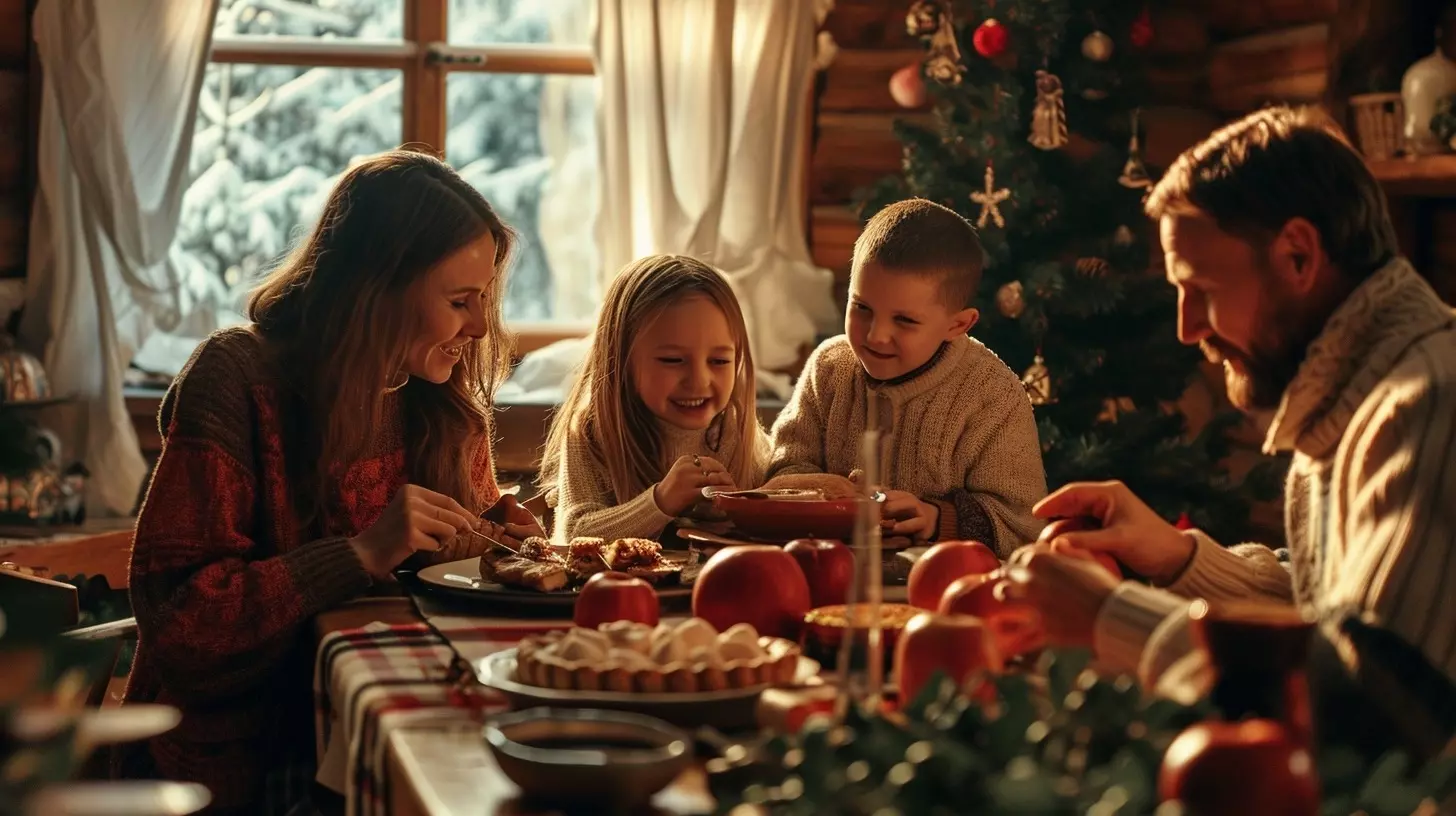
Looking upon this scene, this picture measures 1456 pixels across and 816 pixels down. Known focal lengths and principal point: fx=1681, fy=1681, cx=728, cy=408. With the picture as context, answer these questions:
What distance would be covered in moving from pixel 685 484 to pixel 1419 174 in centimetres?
261

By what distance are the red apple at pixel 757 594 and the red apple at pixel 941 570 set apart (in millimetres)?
117

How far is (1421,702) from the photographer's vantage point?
1.21 meters

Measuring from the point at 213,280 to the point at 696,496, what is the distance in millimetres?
3005

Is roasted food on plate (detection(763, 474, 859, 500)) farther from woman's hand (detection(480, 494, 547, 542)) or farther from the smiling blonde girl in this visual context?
woman's hand (detection(480, 494, 547, 542))

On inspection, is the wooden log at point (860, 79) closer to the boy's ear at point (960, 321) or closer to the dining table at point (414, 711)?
the boy's ear at point (960, 321)

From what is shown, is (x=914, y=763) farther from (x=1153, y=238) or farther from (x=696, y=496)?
(x=1153, y=238)

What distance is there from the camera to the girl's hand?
8.70 ft

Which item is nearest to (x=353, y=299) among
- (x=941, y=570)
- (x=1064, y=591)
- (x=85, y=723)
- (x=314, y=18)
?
(x=941, y=570)

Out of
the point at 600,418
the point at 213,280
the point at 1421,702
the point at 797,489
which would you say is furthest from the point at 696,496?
the point at 213,280

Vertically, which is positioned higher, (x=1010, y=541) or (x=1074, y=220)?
(x=1074, y=220)

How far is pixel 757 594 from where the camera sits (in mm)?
1740

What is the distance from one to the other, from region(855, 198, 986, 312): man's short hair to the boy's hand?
48 cm

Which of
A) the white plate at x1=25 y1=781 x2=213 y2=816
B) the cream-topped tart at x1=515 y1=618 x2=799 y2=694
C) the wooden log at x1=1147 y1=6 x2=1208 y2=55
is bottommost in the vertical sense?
the cream-topped tart at x1=515 y1=618 x2=799 y2=694

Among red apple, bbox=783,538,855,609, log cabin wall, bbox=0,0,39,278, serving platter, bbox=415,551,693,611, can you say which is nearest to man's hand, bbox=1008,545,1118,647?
red apple, bbox=783,538,855,609
